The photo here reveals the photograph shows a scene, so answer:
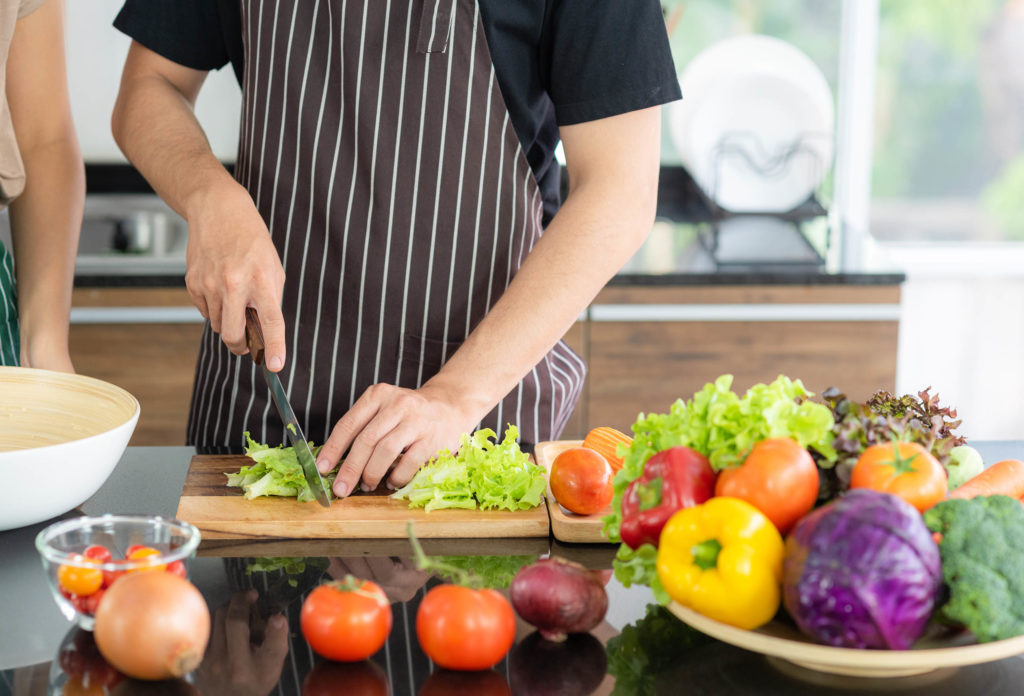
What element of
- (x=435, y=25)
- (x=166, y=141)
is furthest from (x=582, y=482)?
(x=166, y=141)

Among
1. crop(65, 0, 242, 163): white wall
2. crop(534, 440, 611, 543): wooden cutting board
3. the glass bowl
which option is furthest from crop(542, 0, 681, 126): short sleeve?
crop(65, 0, 242, 163): white wall

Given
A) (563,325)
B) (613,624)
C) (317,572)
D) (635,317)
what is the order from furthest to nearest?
1. (635,317)
2. (563,325)
3. (317,572)
4. (613,624)

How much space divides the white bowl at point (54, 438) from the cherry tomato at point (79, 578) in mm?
219

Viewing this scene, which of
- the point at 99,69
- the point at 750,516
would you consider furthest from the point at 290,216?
the point at 99,69

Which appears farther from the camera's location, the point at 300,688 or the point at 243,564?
the point at 243,564

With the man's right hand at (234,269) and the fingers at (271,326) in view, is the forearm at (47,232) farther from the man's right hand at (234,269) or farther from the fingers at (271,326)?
the fingers at (271,326)

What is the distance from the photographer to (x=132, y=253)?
271 cm

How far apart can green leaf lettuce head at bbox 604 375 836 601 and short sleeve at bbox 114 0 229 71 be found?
94 centimetres

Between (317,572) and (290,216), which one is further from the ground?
(290,216)

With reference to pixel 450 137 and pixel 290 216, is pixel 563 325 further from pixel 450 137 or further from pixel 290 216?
pixel 290 216

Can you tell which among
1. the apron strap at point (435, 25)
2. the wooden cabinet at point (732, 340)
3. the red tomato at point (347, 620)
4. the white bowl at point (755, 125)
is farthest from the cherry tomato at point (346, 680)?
the white bowl at point (755, 125)

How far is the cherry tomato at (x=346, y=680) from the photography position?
0.84 metres

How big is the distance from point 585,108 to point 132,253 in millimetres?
1724

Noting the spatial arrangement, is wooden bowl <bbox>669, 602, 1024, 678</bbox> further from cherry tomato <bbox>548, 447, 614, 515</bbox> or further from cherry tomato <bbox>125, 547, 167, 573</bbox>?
cherry tomato <bbox>125, 547, 167, 573</bbox>
